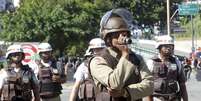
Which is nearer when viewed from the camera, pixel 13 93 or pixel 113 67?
pixel 113 67

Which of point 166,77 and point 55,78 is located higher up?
point 166,77

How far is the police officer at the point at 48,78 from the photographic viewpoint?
962 cm

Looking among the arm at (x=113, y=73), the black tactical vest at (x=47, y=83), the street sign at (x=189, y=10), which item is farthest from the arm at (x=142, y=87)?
the street sign at (x=189, y=10)

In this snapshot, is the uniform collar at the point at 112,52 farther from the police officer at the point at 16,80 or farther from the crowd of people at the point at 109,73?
the police officer at the point at 16,80

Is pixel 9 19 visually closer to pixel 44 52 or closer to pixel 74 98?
pixel 44 52

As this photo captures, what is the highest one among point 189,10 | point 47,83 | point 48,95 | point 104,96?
point 104,96

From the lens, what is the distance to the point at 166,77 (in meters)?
7.71

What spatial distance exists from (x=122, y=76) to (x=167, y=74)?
158 inches

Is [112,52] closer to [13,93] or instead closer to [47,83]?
[13,93]

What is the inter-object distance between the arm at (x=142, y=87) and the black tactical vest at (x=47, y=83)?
5628mm

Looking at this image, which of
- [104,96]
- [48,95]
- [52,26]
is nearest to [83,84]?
[48,95]

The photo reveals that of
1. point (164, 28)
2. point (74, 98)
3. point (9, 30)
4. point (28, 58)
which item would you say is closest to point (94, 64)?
point (74, 98)

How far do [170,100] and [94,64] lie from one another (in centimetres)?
376

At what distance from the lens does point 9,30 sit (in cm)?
3145
